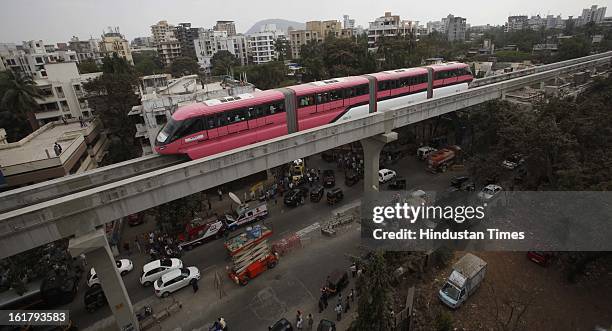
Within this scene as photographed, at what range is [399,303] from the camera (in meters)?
16.3

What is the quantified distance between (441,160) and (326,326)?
2222 centimetres

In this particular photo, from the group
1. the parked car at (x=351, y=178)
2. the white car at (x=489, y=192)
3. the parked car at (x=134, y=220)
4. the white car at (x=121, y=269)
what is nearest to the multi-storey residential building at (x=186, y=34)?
the parked car at (x=134, y=220)

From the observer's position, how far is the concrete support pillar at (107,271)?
45.4 feet

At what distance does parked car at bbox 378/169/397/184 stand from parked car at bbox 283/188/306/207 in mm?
7648

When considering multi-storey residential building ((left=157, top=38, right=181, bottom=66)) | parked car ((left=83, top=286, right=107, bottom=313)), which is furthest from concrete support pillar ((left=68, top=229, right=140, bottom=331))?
multi-storey residential building ((left=157, top=38, right=181, bottom=66))

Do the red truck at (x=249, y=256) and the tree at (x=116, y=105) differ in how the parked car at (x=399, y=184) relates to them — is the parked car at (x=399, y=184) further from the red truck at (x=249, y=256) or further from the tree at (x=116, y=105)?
the tree at (x=116, y=105)

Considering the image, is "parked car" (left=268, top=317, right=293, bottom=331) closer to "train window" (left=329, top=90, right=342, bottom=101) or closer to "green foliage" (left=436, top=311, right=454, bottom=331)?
"green foliage" (left=436, top=311, right=454, bottom=331)

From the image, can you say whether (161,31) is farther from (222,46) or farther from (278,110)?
(278,110)

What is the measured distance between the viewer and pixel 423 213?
19562mm

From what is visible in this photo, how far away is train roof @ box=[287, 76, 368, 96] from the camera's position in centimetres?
2122

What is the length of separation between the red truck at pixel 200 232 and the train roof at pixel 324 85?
456 inches

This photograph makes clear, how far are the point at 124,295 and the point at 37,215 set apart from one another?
18.8 ft

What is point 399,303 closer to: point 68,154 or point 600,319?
point 600,319

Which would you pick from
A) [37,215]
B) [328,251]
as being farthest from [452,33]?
[37,215]
